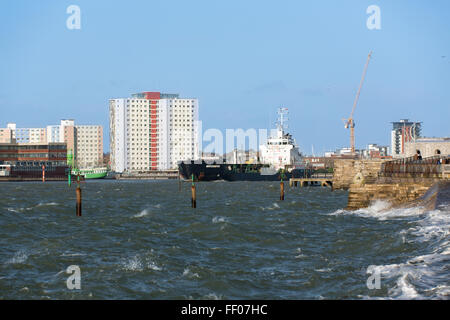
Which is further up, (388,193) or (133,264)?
(388,193)

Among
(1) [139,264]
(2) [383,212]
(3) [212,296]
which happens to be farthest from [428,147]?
(3) [212,296]

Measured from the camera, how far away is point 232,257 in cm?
2470

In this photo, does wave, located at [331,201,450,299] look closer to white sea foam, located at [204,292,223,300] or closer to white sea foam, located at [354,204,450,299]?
white sea foam, located at [354,204,450,299]

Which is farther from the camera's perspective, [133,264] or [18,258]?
[18,258]

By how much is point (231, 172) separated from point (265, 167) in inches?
449

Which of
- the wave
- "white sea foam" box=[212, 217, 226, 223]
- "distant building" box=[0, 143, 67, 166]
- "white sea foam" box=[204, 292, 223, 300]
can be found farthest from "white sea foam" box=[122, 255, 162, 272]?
"distant building" box=[0, 143, 67, 166]

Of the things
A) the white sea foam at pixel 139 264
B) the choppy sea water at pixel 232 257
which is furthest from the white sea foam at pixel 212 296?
the white sea foam at pixel 139 264

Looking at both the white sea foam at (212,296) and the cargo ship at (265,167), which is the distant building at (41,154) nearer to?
the cargo ship at (265,167)

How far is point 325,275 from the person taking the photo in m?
20.4

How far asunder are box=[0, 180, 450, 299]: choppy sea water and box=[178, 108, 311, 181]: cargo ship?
358ft

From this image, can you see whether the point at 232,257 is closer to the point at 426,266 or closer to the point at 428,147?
the point at 426,266

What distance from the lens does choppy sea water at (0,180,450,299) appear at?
60.7 feet

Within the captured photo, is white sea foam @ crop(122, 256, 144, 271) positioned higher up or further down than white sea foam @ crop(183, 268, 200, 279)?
higher up
